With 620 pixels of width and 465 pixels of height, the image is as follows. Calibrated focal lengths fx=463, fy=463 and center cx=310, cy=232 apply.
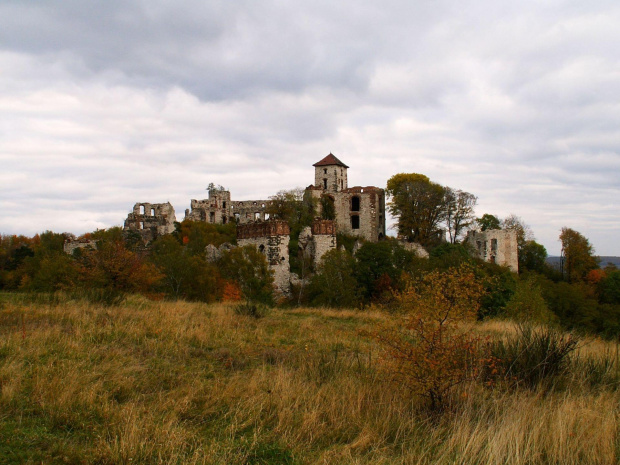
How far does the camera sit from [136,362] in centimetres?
764

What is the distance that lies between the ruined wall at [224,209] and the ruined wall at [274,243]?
22.7 metres

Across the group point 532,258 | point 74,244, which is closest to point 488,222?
point 532,258

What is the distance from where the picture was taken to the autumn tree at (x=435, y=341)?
19.7 feet

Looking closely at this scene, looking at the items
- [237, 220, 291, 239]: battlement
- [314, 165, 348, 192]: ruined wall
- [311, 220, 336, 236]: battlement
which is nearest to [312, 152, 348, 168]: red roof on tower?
[314, 165, 348, 192]: ruined wall

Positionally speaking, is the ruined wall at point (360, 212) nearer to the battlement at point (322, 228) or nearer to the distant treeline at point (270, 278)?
the distant treeline at point (270, 278)

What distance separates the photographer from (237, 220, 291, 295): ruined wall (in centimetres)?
2922

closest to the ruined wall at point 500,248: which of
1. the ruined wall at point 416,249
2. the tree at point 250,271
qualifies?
the ruined wall at point 416,249

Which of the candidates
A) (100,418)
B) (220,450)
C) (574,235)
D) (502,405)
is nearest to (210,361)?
(100,418)

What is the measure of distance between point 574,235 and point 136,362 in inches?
2257

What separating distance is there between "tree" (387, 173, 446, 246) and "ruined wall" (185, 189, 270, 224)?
15500mm

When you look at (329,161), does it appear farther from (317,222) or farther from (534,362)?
(534,362)

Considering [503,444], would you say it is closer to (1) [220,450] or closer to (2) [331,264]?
(1) [220,450]

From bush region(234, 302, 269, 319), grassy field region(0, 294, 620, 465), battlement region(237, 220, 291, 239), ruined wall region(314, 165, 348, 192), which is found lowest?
grassy field region(0, 294, 620, 465)

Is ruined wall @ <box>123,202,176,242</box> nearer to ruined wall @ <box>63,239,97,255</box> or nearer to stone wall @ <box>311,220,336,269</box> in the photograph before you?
ruined wall @ <box>63,239,97,255</box>
